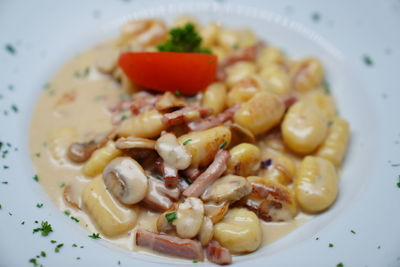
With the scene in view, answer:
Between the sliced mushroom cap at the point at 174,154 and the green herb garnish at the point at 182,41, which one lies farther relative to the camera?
the green herb garnish at the point at 182,41

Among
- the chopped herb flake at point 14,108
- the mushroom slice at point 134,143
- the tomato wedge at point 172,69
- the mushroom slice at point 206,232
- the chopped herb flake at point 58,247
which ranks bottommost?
the chopped herb flake at point 58,247

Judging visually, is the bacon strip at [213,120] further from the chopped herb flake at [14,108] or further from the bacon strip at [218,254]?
the chopped herb flake at [14,108]

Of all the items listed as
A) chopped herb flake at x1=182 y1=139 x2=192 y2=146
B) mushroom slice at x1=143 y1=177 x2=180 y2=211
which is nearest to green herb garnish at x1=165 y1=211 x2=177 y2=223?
mushroom slice at x1=143 y1=177 x2=180 y2=211

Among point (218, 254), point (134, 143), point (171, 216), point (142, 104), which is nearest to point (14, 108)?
point (142, 104)

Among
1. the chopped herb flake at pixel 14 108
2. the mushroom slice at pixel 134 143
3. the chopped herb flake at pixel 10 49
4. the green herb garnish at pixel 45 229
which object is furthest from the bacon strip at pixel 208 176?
the chopped herb flake at pixel 10 49

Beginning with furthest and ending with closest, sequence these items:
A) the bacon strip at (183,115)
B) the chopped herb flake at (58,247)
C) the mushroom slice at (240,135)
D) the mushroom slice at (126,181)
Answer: the mushroom slice at (240,135), the bacon strip at (183,115), the mushroom slice at (126,181), the chopped herb flake at (58,247)

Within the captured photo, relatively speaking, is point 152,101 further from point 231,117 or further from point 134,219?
point 134,219

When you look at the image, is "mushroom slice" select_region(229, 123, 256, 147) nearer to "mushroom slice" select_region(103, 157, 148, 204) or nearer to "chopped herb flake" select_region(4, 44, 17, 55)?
"mushroom slice" select_region(103, 157, 148, 204)
